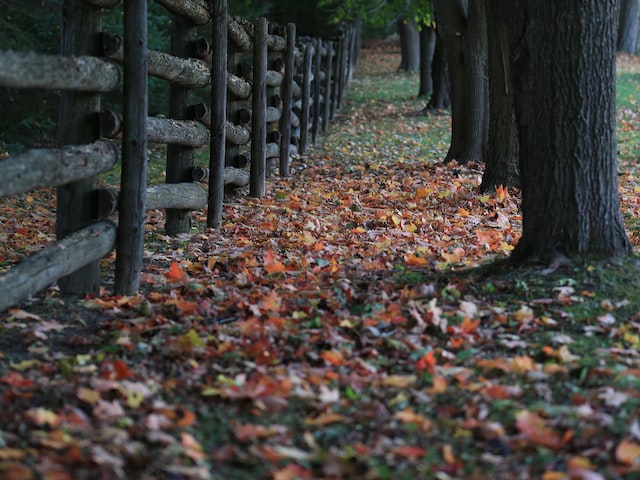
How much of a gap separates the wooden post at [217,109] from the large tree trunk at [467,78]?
15.9 feet

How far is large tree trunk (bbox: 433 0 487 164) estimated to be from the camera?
11.5m

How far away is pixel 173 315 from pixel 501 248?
2.73 m

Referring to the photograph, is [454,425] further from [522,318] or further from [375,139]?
[375,139]

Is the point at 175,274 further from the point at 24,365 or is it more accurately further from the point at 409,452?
the point at 409,452

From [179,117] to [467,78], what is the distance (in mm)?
5528

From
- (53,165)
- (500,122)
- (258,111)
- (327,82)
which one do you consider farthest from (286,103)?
(53,165)

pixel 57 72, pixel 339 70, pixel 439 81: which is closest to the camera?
pixel 57 72

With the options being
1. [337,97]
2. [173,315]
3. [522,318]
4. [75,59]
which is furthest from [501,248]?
[337,97]

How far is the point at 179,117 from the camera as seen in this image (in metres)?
7.22

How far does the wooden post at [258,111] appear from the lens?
9.25 m

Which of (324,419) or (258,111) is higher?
(258,111)

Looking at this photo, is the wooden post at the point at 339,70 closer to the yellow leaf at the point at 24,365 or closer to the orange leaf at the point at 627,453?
the yellow leaf at the point at 24,365

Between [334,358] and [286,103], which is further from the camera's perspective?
[286,103]

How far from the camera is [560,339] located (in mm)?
4309
